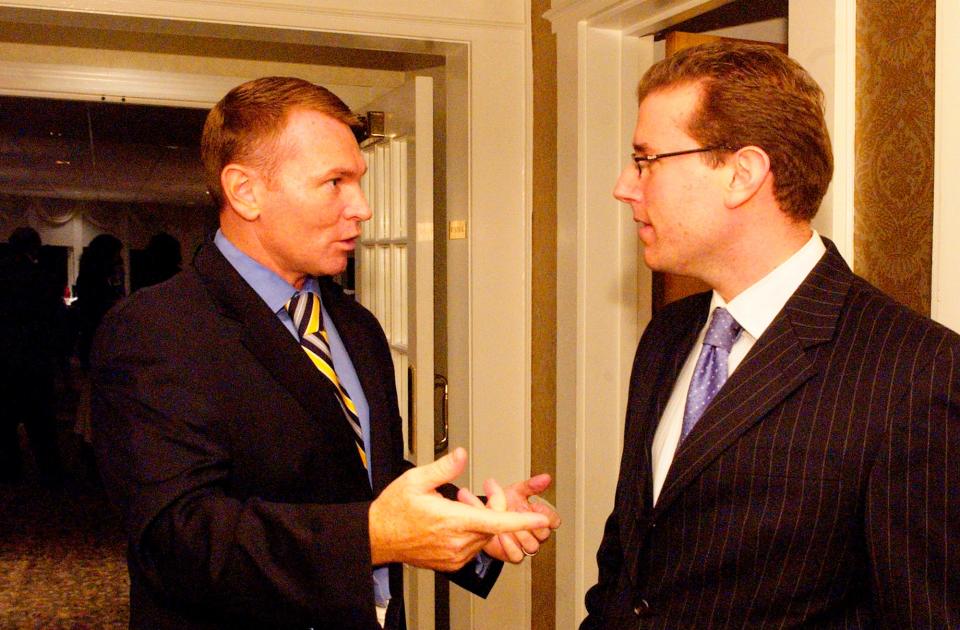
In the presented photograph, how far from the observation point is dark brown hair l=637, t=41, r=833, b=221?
147cm

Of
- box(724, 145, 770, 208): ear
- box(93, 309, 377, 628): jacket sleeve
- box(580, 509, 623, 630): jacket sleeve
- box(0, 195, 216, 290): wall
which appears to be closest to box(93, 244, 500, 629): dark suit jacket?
box(93, 309, 377, 628): jacket sleeve

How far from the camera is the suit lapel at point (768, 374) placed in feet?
4.39

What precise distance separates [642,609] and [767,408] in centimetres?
39

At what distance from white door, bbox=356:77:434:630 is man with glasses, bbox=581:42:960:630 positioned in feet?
5.08

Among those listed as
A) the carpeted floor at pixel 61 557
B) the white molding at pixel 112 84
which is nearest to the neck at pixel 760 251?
the white molding at pixel 112 84

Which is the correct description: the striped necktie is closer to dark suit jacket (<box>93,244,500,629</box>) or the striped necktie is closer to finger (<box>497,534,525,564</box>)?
dark suit jacket (<box>93,244,500,629</box>)

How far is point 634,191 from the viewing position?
1.63 m

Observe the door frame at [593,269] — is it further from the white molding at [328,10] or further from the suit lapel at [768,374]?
the suit lapel at [768,374]

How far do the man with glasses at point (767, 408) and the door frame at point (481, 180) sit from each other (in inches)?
55.5

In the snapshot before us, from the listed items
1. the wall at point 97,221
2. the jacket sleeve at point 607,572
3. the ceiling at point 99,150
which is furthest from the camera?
the wall at point 97,221

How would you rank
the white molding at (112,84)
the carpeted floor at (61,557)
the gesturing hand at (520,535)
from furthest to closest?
the carpeted floor at (61,557), the white molding at (112,84), the gesturing hand at (520,535)

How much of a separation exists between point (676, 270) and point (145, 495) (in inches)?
36.3

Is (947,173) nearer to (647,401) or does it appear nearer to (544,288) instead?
(647,401)

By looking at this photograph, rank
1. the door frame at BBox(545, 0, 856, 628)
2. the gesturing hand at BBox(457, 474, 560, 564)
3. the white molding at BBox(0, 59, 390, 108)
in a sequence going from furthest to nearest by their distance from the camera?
the white molding at BBox(0, 59, 390, 108)
the door frame at BBox(545, 0, 856, 628)
the gesturing hand at BBox(457, 474, 560, 564)
